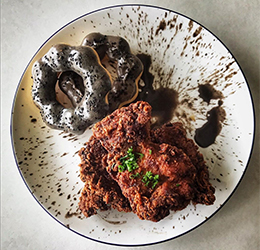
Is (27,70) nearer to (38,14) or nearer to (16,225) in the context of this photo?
(38,14)

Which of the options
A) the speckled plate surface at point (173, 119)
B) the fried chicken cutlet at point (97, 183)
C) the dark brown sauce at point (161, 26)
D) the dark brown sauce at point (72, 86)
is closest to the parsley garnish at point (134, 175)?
the fried chicken cutlet at point (97, 183)

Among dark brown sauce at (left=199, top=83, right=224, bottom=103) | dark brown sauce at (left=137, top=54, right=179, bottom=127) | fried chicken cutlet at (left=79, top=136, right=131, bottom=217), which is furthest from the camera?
dark brown sauce at (left=137, top=54, right=179, bottom=127)

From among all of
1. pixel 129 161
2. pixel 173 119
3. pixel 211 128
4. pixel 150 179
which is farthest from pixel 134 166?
pixel 211 128

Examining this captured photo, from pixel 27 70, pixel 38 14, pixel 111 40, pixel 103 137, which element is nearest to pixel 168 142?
pixel 103 137

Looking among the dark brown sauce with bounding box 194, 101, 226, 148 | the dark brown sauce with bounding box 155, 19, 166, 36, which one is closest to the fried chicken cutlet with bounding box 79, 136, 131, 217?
the dark brown sauce with bounding box 194, 101, 226, 148

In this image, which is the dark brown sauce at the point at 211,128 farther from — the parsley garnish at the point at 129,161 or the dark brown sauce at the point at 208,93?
the parsley garnish at the point at 129,161

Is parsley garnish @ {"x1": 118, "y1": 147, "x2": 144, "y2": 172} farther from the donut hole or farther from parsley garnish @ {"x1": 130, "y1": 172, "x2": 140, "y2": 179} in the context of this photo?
the donut hole
